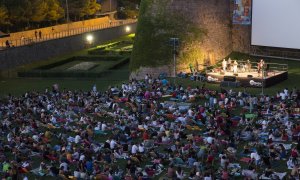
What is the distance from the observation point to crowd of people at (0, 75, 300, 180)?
70.0 feet

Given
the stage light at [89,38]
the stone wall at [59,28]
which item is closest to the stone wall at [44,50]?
the stage light at [89,38]

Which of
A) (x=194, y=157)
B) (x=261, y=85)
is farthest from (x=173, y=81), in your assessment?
(x=194, y=157)

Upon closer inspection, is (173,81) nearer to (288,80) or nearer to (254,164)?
(288,80)

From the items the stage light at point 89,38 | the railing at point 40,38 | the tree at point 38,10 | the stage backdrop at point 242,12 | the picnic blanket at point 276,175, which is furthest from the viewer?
the stage light at point 89,38

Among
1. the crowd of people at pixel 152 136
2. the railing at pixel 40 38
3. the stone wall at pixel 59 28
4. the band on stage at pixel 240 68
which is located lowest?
the crowd of people at pixel 152 136

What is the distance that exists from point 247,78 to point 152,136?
48.7 ft

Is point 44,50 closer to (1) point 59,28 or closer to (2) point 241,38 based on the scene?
(1) point 59,28

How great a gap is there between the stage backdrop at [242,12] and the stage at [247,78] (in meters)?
10.0

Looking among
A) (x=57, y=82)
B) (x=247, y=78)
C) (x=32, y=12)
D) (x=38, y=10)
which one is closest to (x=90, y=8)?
(x=38, y=10)

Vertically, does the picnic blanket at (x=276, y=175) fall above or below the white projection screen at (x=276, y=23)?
below

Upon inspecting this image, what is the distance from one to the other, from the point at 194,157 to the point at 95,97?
1439 centimetres

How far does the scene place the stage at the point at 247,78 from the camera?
126ft

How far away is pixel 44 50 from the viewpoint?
5919 cm

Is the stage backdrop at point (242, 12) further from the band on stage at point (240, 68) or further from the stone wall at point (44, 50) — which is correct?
the stone wall at point (44, 50)
